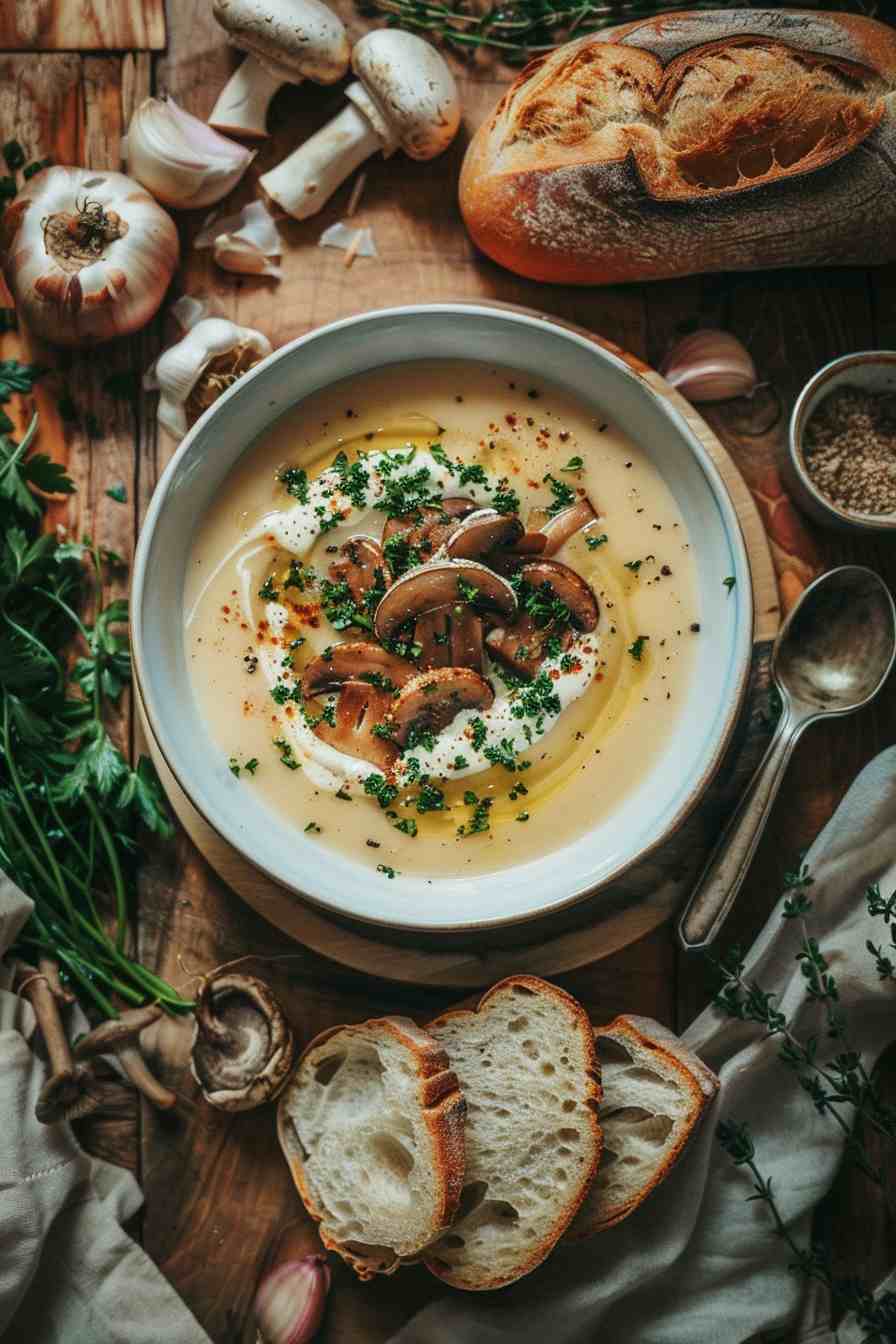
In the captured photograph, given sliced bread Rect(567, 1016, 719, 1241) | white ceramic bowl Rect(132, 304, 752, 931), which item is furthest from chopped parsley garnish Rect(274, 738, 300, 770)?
sliced bread Rect(567, 1016, 719, 1241)

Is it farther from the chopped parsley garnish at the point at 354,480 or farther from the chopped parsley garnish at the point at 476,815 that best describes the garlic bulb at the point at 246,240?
the chopped parsley garnish at the point at 476,815

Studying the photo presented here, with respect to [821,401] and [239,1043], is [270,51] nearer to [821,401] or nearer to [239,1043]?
[821,401]

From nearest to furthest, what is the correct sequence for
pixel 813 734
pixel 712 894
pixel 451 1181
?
pixel 451 1181 < pixel 712 894 < pixel 813 734

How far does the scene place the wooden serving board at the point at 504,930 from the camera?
2.85 m

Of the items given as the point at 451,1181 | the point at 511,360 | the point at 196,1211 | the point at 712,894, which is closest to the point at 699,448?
the point at 511,360

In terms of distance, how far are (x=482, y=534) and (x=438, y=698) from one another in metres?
0.40

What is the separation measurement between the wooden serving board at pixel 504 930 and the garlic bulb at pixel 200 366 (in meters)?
0.81

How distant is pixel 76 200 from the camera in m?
2.93

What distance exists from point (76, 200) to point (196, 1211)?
246cm

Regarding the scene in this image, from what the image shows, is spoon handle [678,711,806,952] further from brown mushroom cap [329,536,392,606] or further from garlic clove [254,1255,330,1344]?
garlic clove [254,1255,330,1344]

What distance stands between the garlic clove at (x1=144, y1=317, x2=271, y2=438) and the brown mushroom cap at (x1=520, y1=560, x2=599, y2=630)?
851mm

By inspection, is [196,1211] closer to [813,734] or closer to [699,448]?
[813,734]

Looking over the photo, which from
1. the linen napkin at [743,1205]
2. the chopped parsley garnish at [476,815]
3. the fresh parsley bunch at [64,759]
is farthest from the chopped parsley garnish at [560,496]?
the fresh parsley bunch at [64,759]

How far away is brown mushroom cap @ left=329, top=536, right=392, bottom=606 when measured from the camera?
2.90 meters
